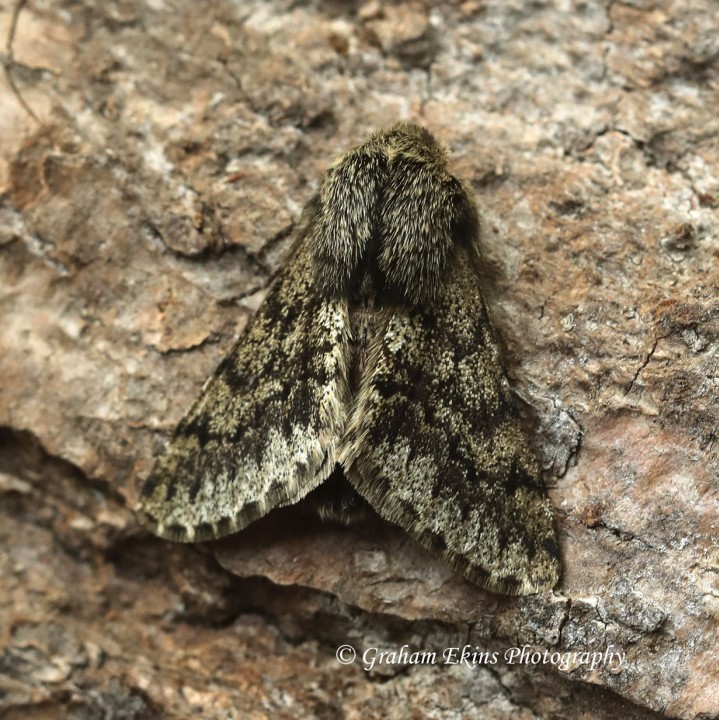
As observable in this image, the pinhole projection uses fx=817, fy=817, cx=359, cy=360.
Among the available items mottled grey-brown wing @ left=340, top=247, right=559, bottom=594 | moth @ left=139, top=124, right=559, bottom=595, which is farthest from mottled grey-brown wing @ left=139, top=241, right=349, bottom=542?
mottled grey-brown wing @ left=340, top=247, right=559, bottom=594

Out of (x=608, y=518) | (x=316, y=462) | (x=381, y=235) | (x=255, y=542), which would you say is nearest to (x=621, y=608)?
(x=608, y=518)

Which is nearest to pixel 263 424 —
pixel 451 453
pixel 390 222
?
pixel 451 453

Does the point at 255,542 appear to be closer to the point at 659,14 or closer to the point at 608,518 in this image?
the point at 608,518

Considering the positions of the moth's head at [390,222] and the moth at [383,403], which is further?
the moth's head at [390,222]

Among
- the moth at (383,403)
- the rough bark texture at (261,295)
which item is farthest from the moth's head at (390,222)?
the rough bark texture at (261,295)

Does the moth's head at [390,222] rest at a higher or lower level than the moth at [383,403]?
higher

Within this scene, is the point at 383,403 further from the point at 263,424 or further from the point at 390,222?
the point at 390,222

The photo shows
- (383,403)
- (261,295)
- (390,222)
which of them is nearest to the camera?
(383,403)

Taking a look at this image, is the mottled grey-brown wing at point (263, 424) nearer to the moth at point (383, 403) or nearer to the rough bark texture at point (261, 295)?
the moth at point (383, 403)
